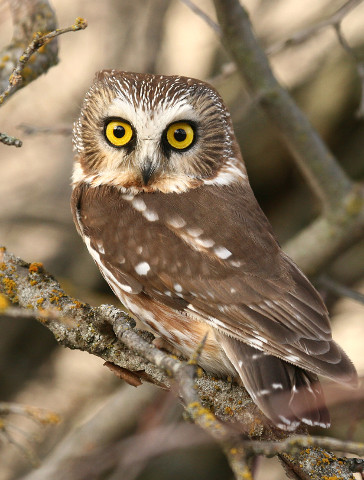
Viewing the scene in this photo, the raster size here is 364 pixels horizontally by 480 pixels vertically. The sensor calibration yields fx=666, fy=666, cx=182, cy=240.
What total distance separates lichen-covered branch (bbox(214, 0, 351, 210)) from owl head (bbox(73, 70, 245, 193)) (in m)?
0.36

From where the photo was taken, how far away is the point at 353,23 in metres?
6.99

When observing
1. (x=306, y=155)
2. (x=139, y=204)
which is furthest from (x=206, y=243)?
(x=306, y=155)

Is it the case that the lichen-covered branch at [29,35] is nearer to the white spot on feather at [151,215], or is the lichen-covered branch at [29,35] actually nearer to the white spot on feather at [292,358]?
the white spot on feather at [151,215]

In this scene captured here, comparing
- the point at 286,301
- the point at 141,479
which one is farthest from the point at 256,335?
the point at 141,479

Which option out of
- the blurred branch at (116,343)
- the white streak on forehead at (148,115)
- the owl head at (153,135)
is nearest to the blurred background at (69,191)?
the owl head at (153,135)

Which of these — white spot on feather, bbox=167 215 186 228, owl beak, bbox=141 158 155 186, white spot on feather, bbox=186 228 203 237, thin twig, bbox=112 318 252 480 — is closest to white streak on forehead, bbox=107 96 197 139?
owl beak, bbox=141 158 155 186

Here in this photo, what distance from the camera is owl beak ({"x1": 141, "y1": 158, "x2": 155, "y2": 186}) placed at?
3936mm

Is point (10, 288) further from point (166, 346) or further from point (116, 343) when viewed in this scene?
point (166, 346)

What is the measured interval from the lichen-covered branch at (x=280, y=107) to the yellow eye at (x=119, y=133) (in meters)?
1.03

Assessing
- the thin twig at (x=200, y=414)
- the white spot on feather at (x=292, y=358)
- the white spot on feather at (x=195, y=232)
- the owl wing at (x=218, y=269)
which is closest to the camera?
the thin twig at (x=200, y=414)

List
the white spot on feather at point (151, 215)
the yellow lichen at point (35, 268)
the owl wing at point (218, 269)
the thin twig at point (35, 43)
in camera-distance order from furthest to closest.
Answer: the white spot on feather at point (151, 215), the yellow lichen at point (35, 268), the owl wing at point (218, 269), the thin twig at point (35, 43)

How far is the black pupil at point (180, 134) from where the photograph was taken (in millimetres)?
4123

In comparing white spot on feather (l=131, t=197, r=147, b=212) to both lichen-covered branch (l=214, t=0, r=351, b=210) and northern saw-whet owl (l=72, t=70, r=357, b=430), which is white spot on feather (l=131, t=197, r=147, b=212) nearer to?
northern saw-whet owl (l=72, t=70, r=357, b=430)

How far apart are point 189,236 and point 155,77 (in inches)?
43.0
